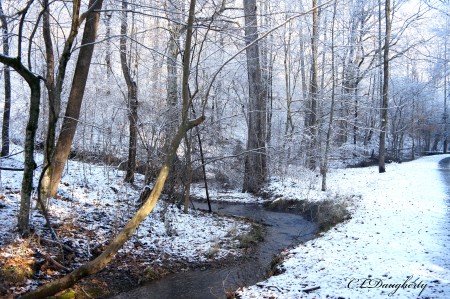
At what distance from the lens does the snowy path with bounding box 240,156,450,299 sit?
180 inches

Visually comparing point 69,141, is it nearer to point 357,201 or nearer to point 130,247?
point 130,247

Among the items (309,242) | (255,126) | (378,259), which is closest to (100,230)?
(309,242)

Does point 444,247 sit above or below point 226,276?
above

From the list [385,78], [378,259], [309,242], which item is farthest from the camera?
[385,78]

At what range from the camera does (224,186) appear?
16.9 m

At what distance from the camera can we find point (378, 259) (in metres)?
5.68

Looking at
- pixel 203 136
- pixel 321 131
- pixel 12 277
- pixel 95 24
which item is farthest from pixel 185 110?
pixel 321 131

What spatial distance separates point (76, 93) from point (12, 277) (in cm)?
475
